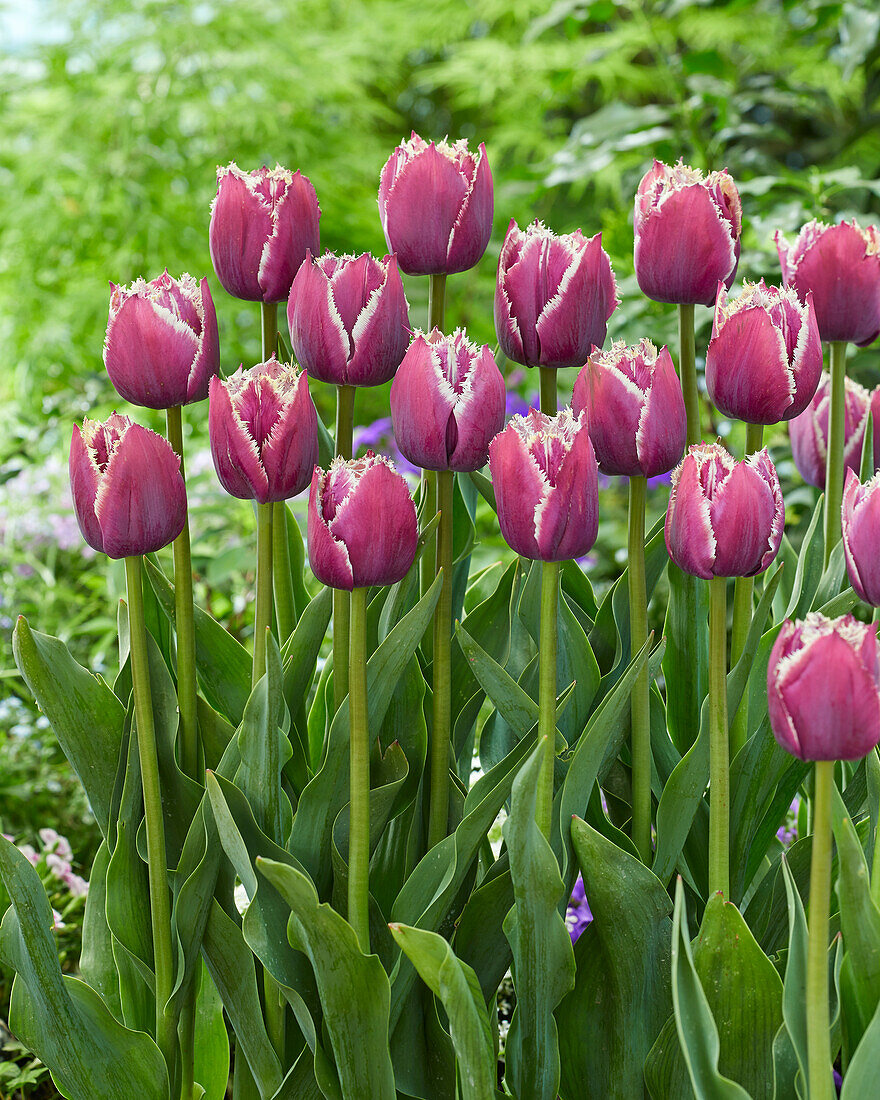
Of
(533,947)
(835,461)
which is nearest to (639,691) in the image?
(533,947)

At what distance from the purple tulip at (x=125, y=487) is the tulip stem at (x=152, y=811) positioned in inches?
1.6

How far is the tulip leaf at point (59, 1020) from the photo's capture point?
0.76 meters

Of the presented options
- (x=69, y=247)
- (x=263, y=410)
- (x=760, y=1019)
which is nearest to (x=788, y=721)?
(x=760, y=1019)

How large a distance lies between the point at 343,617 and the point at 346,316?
0.21 meters

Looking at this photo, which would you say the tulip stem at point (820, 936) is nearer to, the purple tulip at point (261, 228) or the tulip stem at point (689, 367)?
the tulip stem at point (689, 367)

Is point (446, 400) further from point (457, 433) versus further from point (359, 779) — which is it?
point (359, 779)

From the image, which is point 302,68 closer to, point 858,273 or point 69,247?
point 69,247

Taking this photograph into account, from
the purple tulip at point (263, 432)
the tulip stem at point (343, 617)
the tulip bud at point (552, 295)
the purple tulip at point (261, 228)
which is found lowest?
Answer: the tulip stem at point (343, 617)

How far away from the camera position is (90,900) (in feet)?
2.97

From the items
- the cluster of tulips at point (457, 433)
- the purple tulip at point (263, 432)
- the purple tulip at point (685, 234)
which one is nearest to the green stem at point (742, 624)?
the cluster of tulips at point (457, 433)

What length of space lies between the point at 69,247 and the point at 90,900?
9.98 ft

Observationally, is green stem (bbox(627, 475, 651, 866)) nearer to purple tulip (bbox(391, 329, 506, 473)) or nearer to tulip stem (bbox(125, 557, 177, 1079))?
purple tulip (bbox(391, 329, 506, 473))

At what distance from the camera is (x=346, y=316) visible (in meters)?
0.71

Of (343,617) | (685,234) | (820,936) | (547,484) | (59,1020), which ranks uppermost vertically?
(685,234)
